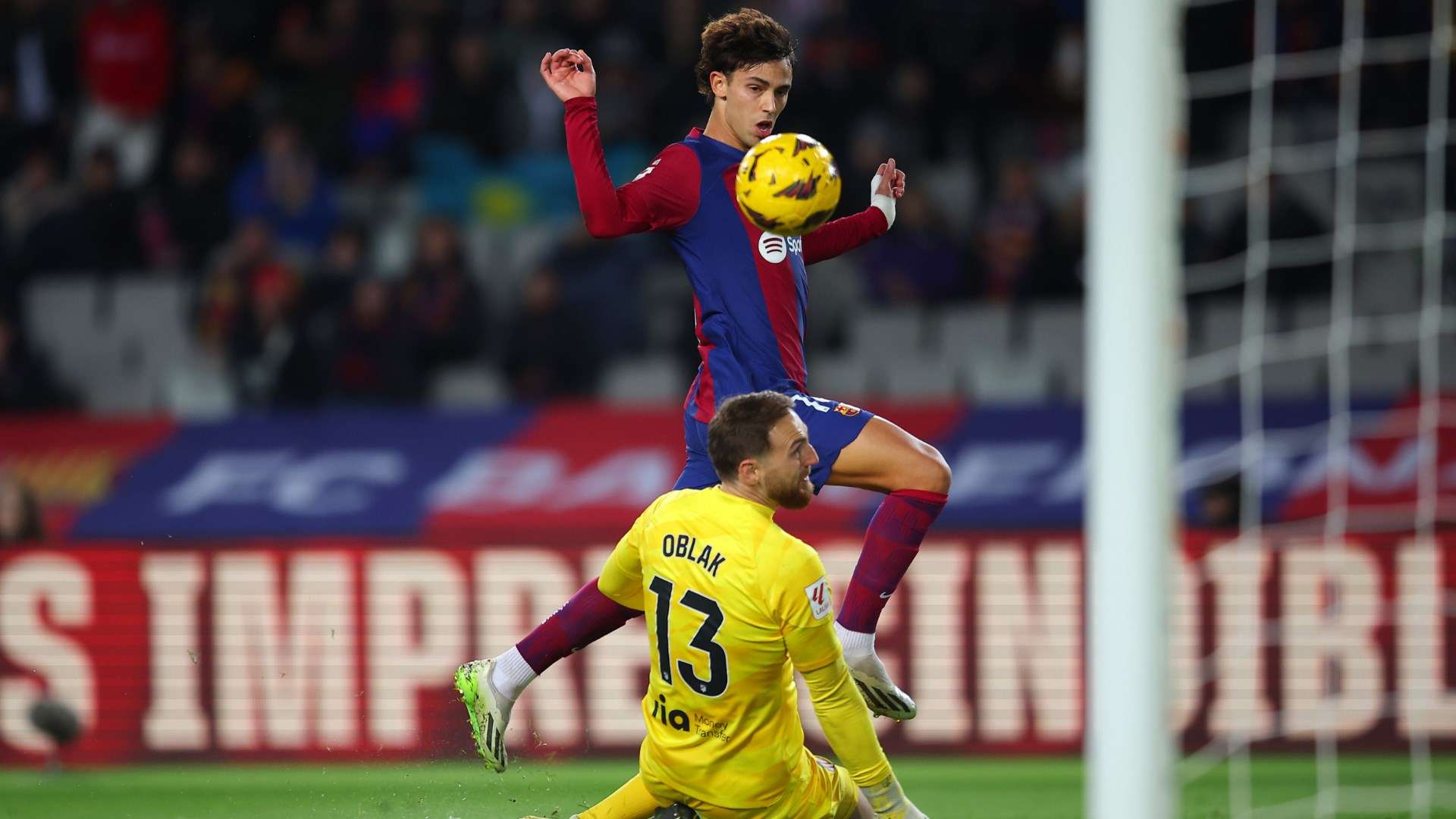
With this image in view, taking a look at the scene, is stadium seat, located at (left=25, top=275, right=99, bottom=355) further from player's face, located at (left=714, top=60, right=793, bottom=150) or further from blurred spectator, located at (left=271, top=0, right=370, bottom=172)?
player's face, located at (left=714, top=60, right=793, bottom=150)

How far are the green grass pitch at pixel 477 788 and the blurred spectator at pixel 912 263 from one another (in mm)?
3789

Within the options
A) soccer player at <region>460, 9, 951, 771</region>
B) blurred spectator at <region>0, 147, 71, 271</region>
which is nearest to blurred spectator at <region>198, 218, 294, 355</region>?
blurred spectator at <region>0, 147, 71, 271</region>

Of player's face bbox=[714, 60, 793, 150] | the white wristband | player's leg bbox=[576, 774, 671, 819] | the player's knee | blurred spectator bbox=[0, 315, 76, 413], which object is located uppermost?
player's face bbox=[714, 60, 793, 150]

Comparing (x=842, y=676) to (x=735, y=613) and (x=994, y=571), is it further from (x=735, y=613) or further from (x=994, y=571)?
(x=994, y=571)

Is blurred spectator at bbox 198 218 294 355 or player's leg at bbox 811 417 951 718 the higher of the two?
blurred spectator at bbox 198 218 294 355

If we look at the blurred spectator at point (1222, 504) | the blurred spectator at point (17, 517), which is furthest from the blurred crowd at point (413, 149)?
the blurred spectator at point (1222, 504)

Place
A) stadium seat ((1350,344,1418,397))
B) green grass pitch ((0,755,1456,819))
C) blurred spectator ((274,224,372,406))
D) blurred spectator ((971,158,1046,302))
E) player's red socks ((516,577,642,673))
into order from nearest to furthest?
player's red socks ((516,577,642,673)) → green grass pitch ((0,755,1456,819)) → stadium seat ((1350,344,1418,397)) → blurred spectator ((274,224,372,406)) → blurred spectator ((971,158,1046,302))

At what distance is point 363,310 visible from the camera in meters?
10.9

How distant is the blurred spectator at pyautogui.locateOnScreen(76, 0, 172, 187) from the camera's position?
41.1ft

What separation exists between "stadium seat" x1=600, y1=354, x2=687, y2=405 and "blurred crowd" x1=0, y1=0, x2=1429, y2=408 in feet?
0.47

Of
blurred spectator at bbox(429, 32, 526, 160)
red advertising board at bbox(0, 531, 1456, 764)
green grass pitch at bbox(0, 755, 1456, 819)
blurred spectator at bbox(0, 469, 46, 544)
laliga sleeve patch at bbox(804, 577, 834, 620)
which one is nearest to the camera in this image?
laliga sleeve patch at bbox(804, 577, 834, 620)

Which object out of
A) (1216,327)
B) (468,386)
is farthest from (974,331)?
(468,386)

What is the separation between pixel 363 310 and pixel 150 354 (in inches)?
60.2

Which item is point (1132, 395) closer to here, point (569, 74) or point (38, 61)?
point (569, 74)
